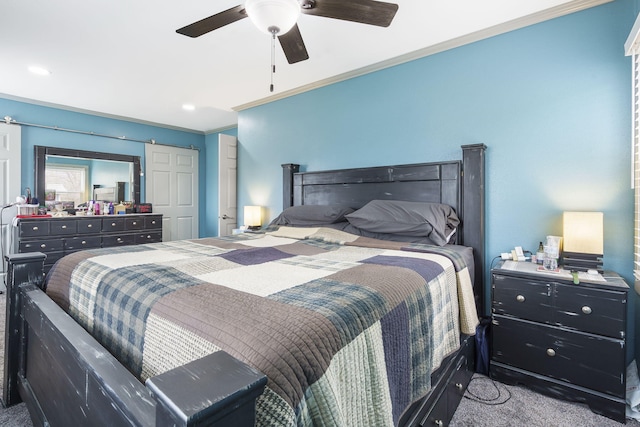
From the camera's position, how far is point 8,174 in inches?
149

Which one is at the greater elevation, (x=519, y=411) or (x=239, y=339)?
(x=239, y=339)

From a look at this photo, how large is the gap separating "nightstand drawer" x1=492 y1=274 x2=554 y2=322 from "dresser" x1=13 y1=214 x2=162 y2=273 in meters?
4.40

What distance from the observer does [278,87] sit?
360 centimetres

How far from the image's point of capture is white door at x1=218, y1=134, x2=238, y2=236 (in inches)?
169

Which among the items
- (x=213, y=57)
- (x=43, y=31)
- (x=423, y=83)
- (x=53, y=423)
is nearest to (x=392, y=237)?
(x=423, y=83)

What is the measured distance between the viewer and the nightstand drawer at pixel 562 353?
1.63 m

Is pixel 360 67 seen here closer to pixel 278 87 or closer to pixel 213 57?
pixel 278 87

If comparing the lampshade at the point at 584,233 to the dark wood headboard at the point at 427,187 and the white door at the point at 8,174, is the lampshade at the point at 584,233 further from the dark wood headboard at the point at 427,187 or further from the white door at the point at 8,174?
the white door at the point at 8,174

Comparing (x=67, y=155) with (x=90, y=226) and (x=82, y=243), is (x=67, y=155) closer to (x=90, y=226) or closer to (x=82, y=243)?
(x=90, y=226)

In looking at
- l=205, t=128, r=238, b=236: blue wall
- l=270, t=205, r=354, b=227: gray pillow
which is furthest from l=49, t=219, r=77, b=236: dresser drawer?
l=270, t=205, r=354, b=227: gray pillow

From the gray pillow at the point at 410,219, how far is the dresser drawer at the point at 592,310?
75 centimetres

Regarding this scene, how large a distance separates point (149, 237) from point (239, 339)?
444cm

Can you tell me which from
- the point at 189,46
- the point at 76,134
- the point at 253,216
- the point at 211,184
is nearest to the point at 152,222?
the point at 211,184

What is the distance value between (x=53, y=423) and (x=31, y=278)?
75cm
